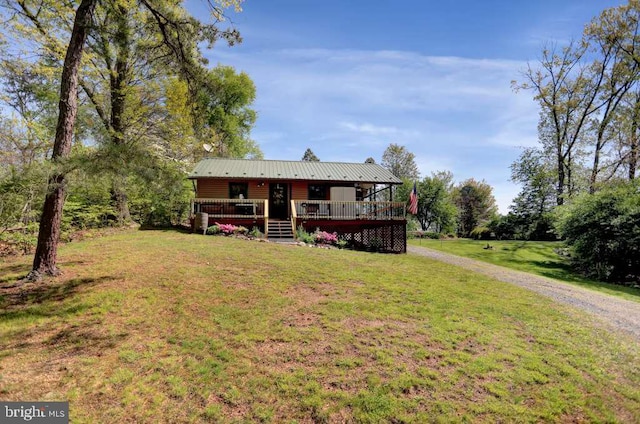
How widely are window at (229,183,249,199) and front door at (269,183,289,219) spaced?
4.98ft

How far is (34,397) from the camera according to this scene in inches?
142

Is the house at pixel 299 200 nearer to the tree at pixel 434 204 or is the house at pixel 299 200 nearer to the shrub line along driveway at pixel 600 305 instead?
the shrub line along driveway at pixel 600 305

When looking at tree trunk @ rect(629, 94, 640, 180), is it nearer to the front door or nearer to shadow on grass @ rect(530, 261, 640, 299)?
shadow on grass @ rect(530, 261, 640, 299)

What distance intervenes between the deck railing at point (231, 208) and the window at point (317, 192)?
3265 millimetres

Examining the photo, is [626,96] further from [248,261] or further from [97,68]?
[97,68]

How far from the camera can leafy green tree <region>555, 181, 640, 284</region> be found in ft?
47.1

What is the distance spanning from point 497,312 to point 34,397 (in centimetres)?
805

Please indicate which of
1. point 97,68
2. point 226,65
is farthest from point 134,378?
point 226,65

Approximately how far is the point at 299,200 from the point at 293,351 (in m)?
13.1

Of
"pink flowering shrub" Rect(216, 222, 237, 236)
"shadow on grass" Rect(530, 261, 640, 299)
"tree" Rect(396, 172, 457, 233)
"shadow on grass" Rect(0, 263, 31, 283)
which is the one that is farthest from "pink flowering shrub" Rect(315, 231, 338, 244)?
"tree" Rect(396, 172, 457, 233)

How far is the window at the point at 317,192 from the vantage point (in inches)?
778

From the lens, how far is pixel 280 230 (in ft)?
53.1

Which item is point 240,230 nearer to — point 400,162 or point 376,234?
point 376,234

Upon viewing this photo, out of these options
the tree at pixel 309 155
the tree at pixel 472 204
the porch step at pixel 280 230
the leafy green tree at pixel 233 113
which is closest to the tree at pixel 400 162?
the tree at pixel 472 204
